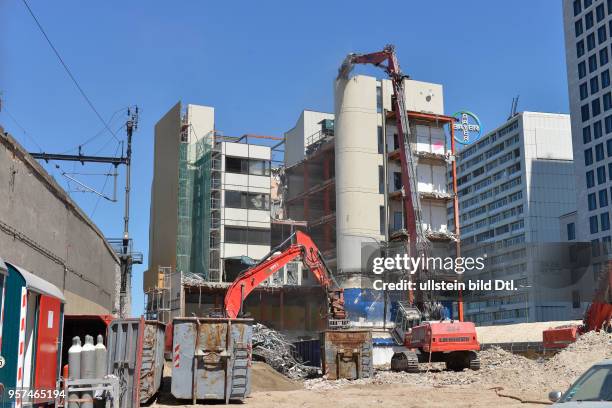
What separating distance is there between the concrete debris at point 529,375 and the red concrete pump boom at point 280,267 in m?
4.39

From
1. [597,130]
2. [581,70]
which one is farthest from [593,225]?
[581,70]

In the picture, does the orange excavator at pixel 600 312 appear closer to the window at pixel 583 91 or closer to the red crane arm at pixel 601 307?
the red crane arm at pixel 601 307

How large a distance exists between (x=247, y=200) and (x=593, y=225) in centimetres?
5350

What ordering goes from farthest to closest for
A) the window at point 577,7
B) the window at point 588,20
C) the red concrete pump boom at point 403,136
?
the window at point 577,7
the window at point 588,20
the red concrete pump boom at point 403,136

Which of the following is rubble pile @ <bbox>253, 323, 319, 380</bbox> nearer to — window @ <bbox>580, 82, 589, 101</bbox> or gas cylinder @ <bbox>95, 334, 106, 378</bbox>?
gas cylinder @ <bbox>95, 334, 106, 378</bbox>

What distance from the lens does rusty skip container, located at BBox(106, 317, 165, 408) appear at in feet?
56.2

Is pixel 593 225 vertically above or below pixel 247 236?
above

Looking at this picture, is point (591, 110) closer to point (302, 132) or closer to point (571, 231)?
point (571, 231)

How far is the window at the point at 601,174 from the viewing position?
9444 cm

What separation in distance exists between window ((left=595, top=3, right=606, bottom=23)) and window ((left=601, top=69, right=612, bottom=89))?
7541 millimetres

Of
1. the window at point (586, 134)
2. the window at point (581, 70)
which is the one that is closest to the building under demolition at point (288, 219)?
the window at point (586, 134)

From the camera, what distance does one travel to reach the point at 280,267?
35219 mm

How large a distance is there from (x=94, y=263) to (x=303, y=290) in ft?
94.1

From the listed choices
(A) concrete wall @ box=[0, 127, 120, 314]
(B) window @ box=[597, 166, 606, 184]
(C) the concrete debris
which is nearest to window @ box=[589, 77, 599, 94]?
(B) window @ box=[597, 166, 606, 184]
